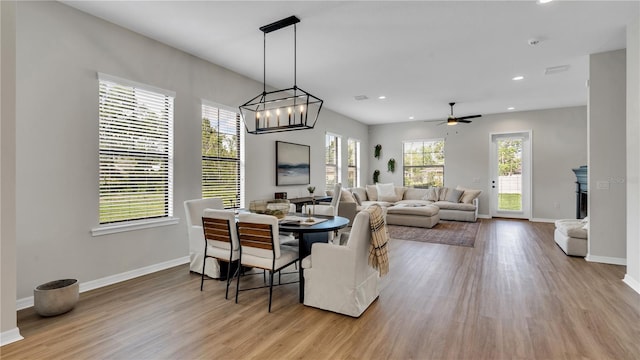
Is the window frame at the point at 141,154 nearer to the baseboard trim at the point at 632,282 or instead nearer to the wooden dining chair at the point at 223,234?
the wooden dining chair at the point at 223,234

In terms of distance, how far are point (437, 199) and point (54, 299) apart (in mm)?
8201

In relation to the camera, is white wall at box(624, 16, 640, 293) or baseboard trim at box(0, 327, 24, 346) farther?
white wall at box(624, 16, 640, 293)

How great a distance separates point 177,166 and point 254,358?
293 cm

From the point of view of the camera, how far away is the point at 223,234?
2977 millimetres

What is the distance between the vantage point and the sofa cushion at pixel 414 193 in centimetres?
879

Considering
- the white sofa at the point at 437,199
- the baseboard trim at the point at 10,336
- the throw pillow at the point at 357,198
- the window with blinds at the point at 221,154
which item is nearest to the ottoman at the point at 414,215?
the white sofa at the point at 437,199

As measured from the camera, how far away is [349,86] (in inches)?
224

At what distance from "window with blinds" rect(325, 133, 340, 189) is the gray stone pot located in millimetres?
5636

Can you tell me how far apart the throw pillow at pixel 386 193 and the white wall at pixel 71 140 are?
596 cm

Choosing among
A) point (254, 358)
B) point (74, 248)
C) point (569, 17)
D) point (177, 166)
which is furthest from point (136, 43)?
point (569, 17)

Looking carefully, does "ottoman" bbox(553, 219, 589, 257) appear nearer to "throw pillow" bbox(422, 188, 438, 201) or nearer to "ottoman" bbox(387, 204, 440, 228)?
"ottoman" bbox(387, 204, 440, 228)

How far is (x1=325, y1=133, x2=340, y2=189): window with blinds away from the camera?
7723 mm

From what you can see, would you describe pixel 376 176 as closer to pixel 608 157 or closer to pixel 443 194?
pixel 443 194

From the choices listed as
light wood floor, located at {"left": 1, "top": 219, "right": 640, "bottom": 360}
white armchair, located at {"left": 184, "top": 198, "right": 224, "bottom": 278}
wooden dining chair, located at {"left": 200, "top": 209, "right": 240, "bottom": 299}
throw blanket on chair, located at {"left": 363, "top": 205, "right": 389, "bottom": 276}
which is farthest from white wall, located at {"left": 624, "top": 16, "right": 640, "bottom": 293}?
white armchair, located at {"left": 184, "top": 198, "right": 224, "bottom": 278}
